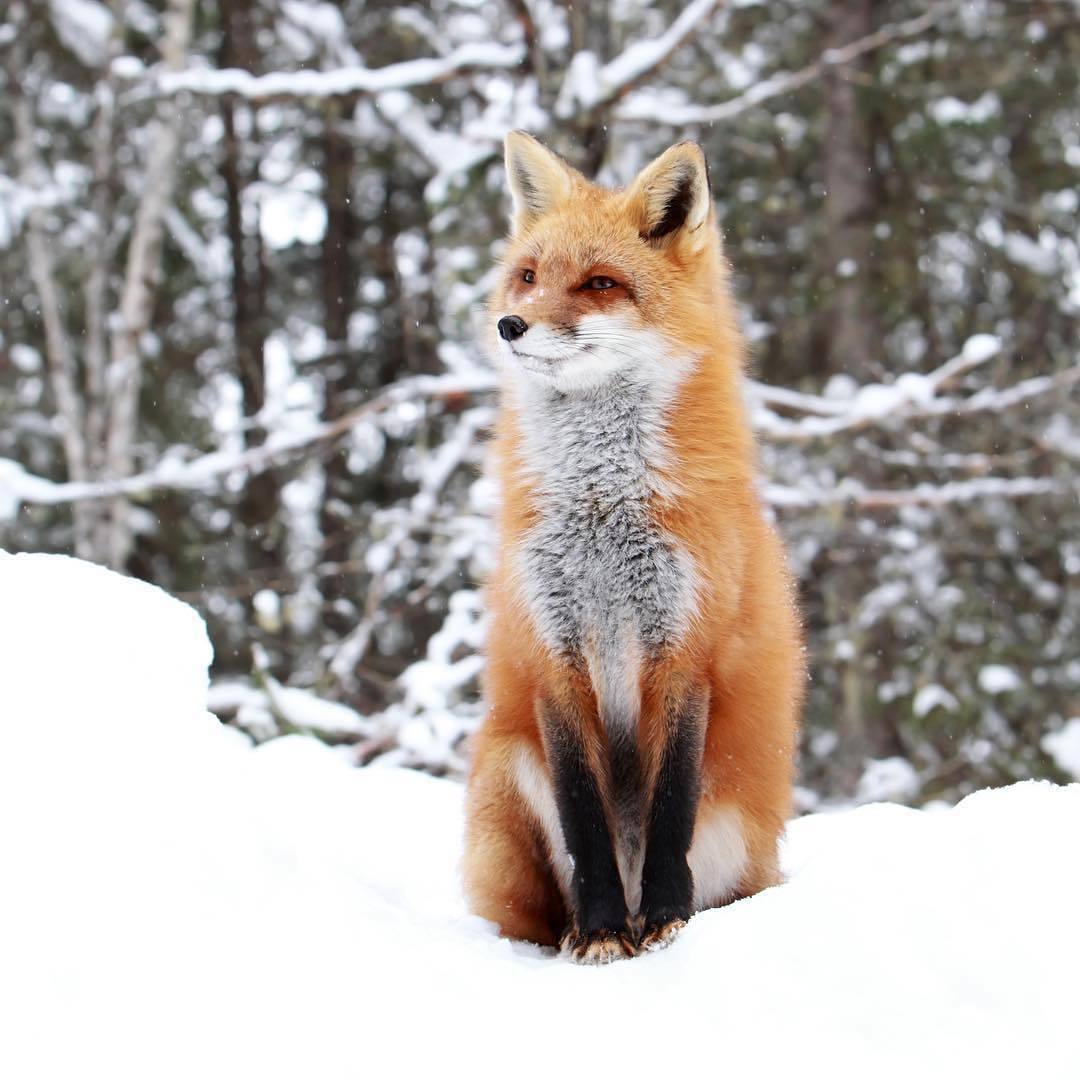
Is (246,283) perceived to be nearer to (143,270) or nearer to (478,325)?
(143,270)

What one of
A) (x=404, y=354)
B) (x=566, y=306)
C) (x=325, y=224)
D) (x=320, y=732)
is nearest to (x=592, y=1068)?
(x=566, y=306)

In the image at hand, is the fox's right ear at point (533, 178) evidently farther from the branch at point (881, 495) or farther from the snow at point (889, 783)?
the snow at point (889, 783)

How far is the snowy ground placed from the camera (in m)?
1.81

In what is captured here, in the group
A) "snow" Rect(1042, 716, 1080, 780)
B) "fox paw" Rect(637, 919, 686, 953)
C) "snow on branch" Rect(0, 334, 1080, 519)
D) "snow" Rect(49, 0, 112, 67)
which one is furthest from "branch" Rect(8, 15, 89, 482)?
"fox paw" Rect(637, 919, 686, 953)

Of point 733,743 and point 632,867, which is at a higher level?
point 733,743

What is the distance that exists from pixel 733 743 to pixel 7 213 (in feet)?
32.8

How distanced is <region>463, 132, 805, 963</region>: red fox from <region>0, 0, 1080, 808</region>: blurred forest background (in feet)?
8.65

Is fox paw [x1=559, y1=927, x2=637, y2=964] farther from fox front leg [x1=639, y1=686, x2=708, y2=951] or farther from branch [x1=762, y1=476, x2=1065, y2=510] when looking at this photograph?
branch [x1=762, y1=476, x2=1065, y2=510]

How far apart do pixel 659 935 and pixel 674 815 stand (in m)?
0.28

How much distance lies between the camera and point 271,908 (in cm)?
216

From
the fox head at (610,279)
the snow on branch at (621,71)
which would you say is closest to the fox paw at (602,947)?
the fox head at (610,279)

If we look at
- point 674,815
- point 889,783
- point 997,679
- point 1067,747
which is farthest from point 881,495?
point 674,815

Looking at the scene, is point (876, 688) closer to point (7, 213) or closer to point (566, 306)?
point (566, 306)

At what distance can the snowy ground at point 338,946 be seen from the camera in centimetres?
181
